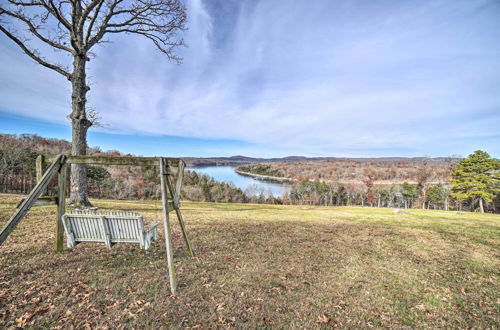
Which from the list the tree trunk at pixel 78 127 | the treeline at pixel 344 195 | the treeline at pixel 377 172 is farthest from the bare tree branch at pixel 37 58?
the treeline at pixel 344 195

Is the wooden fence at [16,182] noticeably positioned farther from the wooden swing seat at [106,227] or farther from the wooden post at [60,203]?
the wooden swing seat at [106,227]

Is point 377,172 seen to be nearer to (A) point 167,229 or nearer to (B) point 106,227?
(A) point 167,229

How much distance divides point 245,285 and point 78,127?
31.4 ft

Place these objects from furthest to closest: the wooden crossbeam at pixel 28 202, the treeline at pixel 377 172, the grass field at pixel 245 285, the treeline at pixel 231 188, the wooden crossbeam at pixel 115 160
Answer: the treeline at pixel 377 172 → the treeline at pixel 231 188 → the wooden crossbeam at pixel 115 160 → the wooden crossbeam at pixel 28 202 → the grass field at pixel 245 285

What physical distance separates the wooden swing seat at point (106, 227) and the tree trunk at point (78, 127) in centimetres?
539

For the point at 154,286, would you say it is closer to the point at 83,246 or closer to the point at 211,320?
the point at 211,320

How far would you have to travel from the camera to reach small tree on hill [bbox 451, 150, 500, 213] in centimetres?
3170

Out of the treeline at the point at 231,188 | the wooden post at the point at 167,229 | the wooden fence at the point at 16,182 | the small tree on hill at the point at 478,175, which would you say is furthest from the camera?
the wooden fence at the point at 16,182

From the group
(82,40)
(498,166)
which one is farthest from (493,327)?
(498,166)

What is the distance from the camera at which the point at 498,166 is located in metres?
31.2

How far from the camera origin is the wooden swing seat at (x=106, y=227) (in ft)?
16.2

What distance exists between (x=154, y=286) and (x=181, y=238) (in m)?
3.00

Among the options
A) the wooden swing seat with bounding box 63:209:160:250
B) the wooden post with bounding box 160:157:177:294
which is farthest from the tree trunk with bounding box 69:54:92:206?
the wooden post with bounding box 160:157:177:294

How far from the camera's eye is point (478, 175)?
32.5 metres
